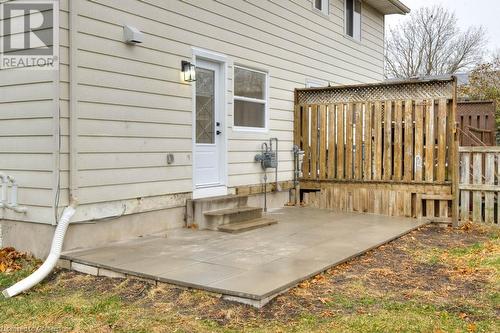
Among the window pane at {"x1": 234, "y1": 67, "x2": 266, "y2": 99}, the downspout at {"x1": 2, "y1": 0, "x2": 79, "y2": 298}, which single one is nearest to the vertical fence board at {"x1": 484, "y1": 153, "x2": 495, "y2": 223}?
the window pane at {"x1": 234, "y1": 67, "x2": 266, "y2": 99}

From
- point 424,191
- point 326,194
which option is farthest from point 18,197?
point 424,191

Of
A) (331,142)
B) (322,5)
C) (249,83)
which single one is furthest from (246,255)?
(322,5)

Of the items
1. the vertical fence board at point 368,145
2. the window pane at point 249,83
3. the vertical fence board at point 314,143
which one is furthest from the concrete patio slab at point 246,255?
the window pane at point 249,83

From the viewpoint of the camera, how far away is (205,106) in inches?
280

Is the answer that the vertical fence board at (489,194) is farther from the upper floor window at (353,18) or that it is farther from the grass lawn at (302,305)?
the upper floor window at (353,18)

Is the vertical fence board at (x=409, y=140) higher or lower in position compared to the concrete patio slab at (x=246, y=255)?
higher

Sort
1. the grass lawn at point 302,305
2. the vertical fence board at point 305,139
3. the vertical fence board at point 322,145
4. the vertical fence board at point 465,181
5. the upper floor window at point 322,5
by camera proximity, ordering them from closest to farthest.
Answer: the grass lawn at point 302,305
the vertical fence board at point 465,181
the vertical fence board at point 322,145
the vertical fence board at point 305,139
the upper floor window at point 322,5

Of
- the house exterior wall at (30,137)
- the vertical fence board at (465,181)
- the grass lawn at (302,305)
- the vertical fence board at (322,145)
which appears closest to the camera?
the grass lawn at (302,305)

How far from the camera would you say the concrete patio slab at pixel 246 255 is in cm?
400

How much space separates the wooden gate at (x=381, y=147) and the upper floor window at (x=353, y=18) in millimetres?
3483

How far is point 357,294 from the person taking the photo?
13.1 ft

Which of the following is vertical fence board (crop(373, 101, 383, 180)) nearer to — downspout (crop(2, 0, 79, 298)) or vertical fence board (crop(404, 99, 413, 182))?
vertical fence board (crop(404, 99, 413, 182))

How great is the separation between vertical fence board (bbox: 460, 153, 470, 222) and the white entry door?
3.67 m

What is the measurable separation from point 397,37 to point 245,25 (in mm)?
22849
